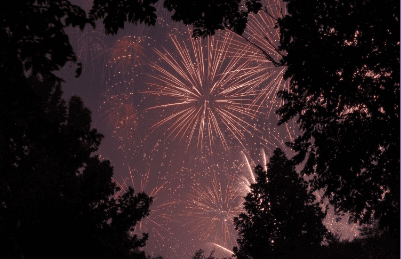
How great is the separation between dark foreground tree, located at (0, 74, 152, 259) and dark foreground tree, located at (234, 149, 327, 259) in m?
8.40

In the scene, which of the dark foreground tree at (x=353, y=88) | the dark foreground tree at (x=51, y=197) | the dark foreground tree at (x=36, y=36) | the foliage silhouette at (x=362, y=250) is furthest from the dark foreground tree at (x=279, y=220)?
the dark foreground tree at (x=36, y=36)

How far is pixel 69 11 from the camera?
3510 mm

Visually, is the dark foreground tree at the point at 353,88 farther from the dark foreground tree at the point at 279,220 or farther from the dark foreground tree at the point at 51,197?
the dark foreground tree at the point at 279,220

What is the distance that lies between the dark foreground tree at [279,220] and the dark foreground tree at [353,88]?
1050 cm

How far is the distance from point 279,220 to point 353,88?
13.9 metres

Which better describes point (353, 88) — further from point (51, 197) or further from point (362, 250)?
point (362, 250)

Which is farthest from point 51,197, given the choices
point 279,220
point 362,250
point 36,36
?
point 362,250

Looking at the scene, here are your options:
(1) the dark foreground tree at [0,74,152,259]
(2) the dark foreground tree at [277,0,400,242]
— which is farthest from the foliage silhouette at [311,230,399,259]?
(1) the dark foreground tree at [0,74,152,259]

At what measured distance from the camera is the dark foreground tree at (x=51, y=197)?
357cm

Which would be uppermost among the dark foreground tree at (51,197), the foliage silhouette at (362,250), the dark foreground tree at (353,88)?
the foliage silhouette at (362,250)

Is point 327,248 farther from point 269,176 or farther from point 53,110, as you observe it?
point 53,110

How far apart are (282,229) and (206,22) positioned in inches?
615

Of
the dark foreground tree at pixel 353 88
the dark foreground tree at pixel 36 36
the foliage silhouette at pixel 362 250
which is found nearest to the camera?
the dark foreground tree at pixel 36 36

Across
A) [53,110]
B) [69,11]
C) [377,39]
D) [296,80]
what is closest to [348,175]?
[296,80]
